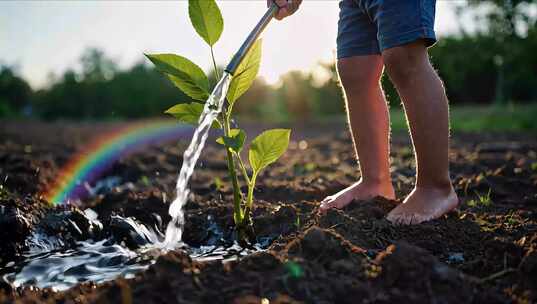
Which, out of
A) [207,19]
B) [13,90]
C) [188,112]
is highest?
[13,90]

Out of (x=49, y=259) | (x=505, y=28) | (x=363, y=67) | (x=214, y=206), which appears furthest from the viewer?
(x=505, y=28)

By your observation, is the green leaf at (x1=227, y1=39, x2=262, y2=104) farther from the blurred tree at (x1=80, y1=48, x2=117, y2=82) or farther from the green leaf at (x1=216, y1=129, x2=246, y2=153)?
the blurred tree at (x1=80, y1=48, x2=117, y2=82)

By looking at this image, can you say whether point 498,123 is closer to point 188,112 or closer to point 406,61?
point 406,61

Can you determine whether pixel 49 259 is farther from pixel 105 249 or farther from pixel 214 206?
pixel 214 206

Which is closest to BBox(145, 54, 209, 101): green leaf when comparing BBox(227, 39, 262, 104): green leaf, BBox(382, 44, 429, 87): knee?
BBox(227, 39, 262, 104): green leaf

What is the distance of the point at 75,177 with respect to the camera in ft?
14.8

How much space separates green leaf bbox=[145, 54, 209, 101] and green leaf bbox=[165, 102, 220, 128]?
0.20 feet

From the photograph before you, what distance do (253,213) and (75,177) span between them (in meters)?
2.63

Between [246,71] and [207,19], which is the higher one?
[207,19]

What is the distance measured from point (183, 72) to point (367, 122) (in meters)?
0.94

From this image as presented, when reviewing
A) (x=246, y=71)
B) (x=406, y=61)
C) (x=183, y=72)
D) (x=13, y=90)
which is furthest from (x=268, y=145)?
(x=13, y=90)

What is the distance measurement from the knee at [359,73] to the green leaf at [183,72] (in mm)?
746

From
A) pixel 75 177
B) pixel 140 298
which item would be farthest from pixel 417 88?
pixel 75 177

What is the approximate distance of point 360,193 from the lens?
96.8 inches
